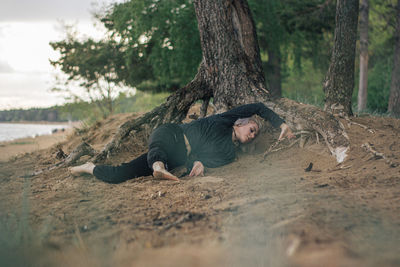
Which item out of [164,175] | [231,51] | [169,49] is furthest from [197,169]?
[169,49]

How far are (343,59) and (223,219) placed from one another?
425 cm

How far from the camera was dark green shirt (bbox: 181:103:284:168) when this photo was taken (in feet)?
13.1

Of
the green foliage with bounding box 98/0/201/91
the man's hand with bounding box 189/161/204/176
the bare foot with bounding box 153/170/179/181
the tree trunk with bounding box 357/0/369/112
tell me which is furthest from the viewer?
the tree trunk with bounding box 357/0/369/112

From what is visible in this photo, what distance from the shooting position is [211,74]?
5.39 metres

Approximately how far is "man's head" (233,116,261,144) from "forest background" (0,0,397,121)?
4.27m

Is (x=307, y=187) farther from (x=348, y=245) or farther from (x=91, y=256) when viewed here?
(x=91, y=256)

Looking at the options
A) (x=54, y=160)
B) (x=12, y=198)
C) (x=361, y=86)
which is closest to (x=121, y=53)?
(x=54, y=160)

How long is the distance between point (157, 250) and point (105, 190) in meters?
1.69

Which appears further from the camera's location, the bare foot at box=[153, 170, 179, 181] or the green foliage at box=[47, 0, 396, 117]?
the green foliage at box=[47, 0, 396, 117]

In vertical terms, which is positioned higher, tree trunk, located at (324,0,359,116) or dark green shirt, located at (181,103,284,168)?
tree trunk, located at (324,0,359,116)

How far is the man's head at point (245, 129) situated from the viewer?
404 centimetres

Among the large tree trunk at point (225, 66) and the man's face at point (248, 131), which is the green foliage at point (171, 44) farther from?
the man's face at point (248, 131)

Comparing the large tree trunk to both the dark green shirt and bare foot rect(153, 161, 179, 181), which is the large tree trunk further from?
bare foot rect(153, 161, 179, 181)

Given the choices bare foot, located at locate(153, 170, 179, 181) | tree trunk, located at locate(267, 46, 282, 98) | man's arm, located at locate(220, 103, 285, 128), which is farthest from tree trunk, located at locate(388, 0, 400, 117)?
bare foot, located at locate(153, 170, 179, 181)
